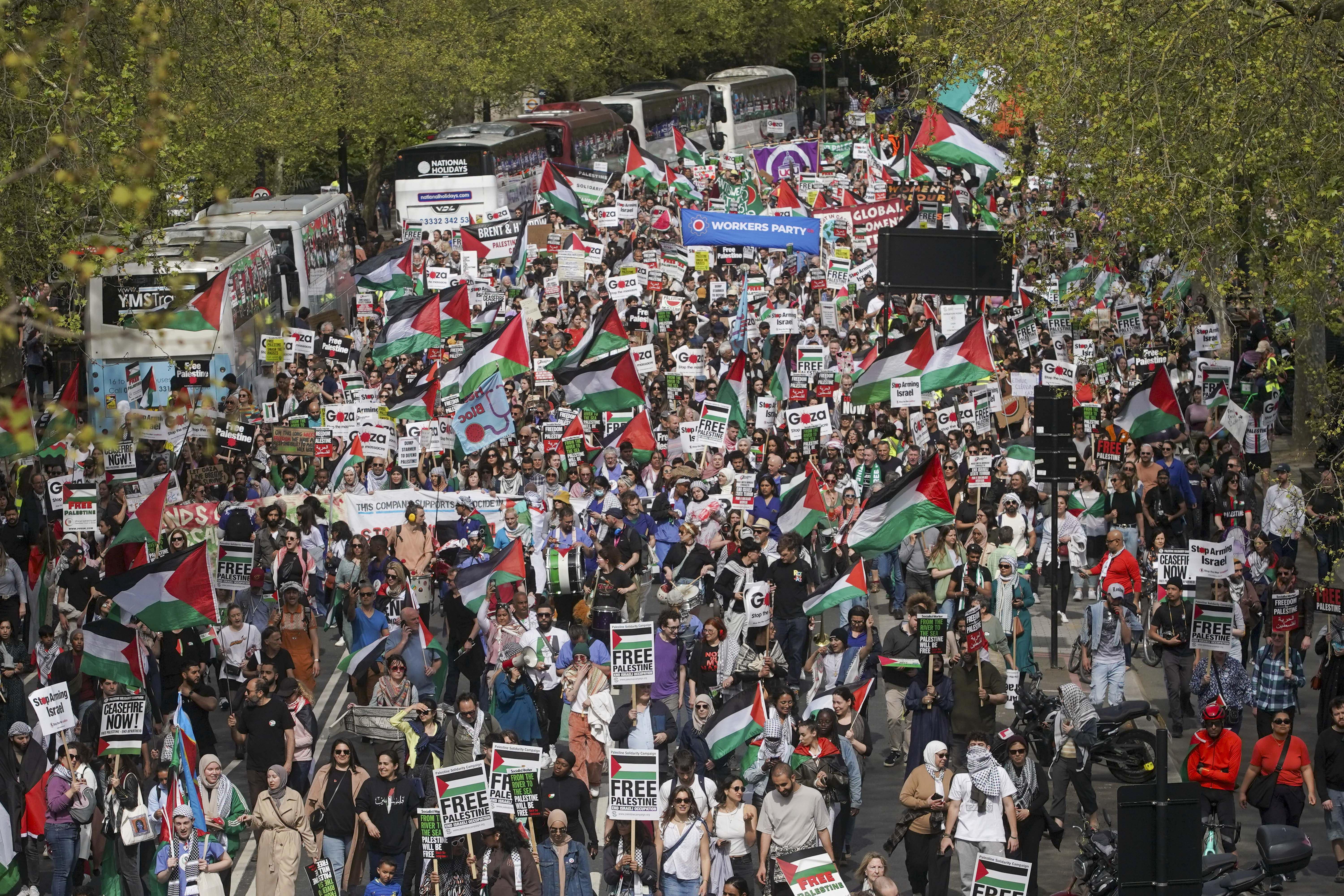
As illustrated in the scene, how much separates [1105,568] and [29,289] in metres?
15.8

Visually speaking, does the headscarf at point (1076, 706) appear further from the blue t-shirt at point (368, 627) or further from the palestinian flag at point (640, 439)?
the palestinian flag at point (640, 439)

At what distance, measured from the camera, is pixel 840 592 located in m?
17.4

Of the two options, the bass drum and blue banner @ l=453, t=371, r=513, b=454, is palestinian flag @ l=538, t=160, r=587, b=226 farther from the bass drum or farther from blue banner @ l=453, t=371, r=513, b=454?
the bass drum

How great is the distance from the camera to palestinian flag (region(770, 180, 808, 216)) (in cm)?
3606

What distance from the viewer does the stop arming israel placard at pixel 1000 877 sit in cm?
1207

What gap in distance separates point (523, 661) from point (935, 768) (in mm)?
3625

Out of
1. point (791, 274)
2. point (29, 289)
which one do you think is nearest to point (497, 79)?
point (791, 274)

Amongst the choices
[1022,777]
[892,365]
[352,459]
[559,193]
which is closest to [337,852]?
[1022,777]

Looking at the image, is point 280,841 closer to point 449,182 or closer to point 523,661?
point 523,661

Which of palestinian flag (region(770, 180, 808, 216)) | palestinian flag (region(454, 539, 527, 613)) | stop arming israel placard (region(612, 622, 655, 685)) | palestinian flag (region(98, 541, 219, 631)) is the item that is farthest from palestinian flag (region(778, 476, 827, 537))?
palestinian flag (region(770, 180, 808, 216))

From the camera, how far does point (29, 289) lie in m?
27.6

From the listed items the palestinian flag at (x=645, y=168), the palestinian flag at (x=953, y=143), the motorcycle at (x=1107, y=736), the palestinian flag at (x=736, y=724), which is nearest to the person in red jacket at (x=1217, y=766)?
the motorcycle at (x=1107, y=736)

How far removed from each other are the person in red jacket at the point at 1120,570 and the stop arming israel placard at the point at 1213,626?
180 centimetres

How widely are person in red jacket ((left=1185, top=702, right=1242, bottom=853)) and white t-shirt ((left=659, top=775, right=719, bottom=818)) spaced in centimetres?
336
